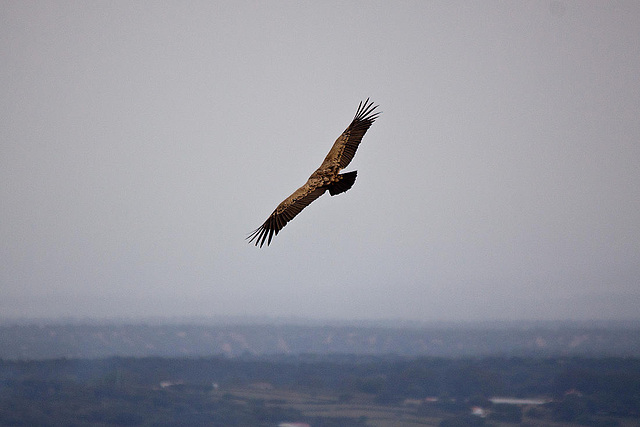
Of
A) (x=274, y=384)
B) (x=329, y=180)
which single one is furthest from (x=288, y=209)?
(x=274, y=384)

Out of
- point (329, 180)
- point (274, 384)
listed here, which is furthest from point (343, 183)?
point (274, 384)

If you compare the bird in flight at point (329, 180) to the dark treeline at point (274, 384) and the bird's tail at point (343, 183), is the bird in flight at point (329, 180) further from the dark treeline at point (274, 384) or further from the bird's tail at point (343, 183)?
the dark treeline at point (274, 384)

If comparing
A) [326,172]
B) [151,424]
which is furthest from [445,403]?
[326,172]

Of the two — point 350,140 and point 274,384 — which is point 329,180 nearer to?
point 350,140

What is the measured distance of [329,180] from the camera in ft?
44.0

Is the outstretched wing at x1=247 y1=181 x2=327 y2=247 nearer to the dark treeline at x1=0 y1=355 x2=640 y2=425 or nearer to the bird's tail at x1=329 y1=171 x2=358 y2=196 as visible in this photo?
the bird's tail at x1=329 y1=171 x2=358 y2=196

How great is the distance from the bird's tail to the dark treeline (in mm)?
113829

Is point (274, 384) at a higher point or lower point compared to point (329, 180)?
lower

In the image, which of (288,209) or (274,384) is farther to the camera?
(274,384)

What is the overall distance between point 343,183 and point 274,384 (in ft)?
426

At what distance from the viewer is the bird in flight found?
1288 centimetres

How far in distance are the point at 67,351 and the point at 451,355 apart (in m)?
80.8

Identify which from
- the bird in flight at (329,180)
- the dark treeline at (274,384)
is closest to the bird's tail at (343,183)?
the bird in flight at (329,180)

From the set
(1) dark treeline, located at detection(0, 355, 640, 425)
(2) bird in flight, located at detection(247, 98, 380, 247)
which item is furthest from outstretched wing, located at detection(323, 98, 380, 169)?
(1) dark treeline, located at detection(0, 355, 640, 425)
